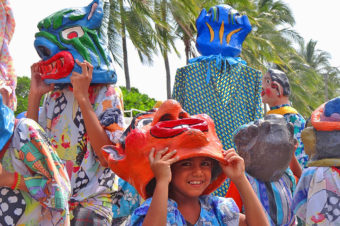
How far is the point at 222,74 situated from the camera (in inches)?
180

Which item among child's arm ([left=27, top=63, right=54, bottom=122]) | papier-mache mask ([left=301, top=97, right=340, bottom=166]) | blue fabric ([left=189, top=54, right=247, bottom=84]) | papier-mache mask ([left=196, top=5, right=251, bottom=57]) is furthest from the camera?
papier-mache mask ([left=196, top=5, right=251, bottom=57])

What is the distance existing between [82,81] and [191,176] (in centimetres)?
112

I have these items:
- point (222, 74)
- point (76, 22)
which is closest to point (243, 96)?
point (222, 74)

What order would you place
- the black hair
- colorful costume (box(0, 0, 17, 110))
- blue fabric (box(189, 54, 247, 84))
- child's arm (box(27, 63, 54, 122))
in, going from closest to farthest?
colorful costume (box(0, 0, 17, 110)) < child's arm (box(27, 63, 54, 122)) < blue fabric (box(189, 54, 247, 84)) < the black hair

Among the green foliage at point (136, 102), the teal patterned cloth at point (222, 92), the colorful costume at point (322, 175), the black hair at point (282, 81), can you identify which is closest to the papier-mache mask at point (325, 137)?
the colorful costume at point (322, 175)

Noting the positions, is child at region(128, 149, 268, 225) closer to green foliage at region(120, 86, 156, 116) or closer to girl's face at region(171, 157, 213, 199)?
girl's face at region(171, 157, 213, 199)

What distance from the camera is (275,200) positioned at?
3488mm

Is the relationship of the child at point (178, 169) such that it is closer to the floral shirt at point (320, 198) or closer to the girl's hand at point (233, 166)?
the girl's hand at point (233, 166)

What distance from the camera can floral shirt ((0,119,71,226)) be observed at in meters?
2.41

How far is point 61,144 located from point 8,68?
0.66 metres

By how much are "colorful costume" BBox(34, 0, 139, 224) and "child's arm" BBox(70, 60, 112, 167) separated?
0.06 metres

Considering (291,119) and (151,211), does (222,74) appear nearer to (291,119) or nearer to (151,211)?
(291,119)

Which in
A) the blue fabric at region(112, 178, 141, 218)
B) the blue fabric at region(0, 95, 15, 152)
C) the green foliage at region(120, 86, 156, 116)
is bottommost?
the green foliage at region(120, 86, 156, 116)

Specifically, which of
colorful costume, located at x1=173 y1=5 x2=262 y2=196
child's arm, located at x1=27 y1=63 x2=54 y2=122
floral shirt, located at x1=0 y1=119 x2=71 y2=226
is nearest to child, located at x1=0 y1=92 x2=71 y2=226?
floral shirt, located at x1=0 y1=119 x2=71 y2=226
